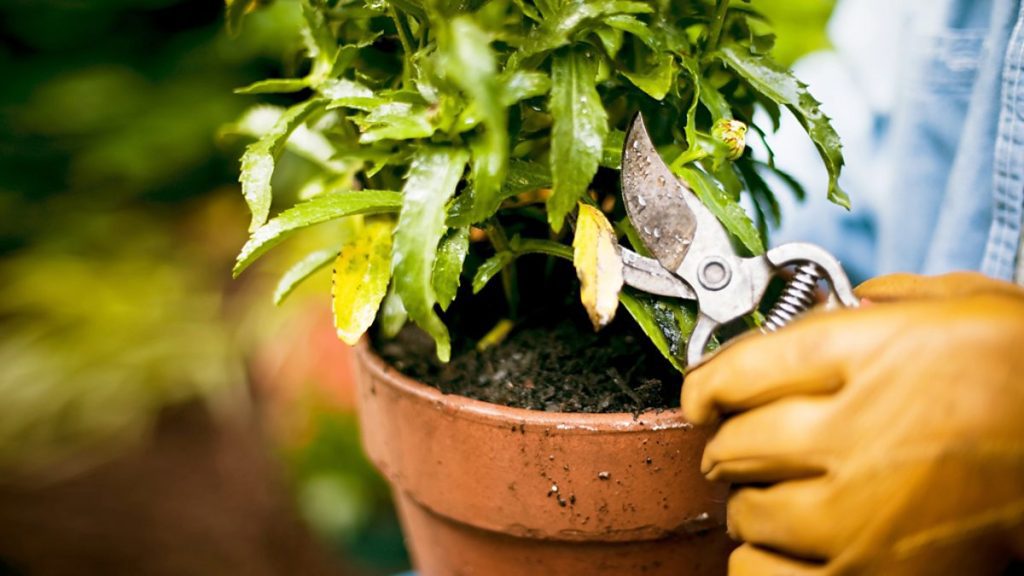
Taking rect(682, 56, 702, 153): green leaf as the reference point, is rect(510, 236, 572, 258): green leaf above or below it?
below

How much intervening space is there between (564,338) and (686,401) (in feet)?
0.66

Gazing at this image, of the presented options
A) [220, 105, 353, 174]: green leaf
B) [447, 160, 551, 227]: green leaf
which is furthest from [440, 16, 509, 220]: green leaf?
[220, 105, 353, 174]: green leaf

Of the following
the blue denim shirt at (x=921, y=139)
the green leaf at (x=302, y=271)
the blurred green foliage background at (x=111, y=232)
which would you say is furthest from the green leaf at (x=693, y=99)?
the blurred green foliage background at (x=111, y=232)

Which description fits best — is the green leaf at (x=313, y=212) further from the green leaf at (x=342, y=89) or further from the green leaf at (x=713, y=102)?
the green leaf at (x=713, y=102)

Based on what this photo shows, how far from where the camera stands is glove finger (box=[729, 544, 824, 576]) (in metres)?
0.54

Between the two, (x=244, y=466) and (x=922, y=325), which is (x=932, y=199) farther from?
(x=244, y=466)

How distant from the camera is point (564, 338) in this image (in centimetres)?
74

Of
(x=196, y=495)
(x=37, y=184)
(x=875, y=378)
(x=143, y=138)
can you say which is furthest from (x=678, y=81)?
(x=37, y=184)

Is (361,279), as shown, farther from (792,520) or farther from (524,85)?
(792,520)

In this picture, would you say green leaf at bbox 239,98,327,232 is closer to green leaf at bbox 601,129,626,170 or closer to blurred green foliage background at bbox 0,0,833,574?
green leaf at bbox 601,129,626,170

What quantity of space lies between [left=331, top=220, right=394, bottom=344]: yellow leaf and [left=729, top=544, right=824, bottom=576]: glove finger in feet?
1.00

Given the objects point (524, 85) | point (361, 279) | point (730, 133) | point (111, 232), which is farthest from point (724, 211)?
point (111, 232)

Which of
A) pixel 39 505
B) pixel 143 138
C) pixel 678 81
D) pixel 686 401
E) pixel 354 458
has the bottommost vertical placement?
pixel 39 505

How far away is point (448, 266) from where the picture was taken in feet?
2.01
